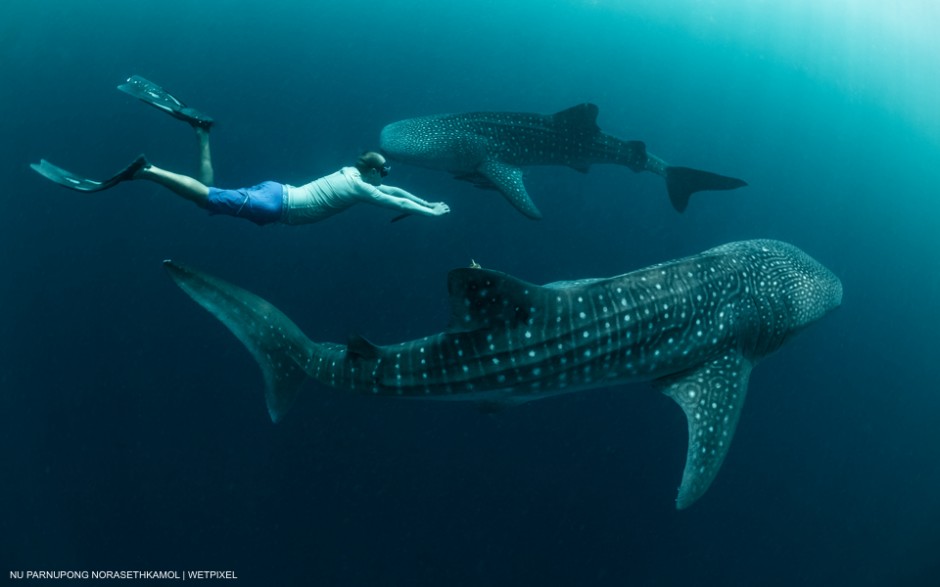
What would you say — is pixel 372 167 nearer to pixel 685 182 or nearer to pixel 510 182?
pixel 510 182

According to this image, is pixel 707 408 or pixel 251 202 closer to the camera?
pixel 707 408

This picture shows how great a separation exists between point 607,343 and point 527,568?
493 cm

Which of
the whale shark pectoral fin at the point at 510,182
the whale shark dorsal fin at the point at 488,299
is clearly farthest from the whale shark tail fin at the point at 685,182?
the whale shark dorsal fin at the point at 488,299

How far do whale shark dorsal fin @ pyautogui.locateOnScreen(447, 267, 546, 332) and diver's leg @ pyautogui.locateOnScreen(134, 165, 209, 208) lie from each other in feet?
11.7

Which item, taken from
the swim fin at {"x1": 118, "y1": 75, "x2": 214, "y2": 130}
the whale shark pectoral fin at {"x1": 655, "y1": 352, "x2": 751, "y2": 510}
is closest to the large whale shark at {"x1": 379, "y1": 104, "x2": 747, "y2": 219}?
the swim fin at {"x1": 118, "y1": 75, "x2": 214, "y2": 130}

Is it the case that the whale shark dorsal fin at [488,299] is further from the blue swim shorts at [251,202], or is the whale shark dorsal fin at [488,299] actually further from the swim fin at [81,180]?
the swim fin at [81,180]

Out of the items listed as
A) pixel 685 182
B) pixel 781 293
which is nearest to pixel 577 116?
pixel 685 182

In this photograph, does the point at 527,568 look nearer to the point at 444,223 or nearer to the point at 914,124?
the point at 444,223

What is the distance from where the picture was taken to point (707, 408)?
5238 mm

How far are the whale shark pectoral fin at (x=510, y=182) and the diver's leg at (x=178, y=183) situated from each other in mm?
5202

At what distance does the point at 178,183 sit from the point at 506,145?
19.8 feet

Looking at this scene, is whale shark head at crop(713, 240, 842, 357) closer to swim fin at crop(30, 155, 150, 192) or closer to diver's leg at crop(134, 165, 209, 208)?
diver's leg at crop(134, 165, 209, 208)

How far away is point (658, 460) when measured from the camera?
8.52 metres

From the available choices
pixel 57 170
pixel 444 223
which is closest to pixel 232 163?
pixel 444 223
